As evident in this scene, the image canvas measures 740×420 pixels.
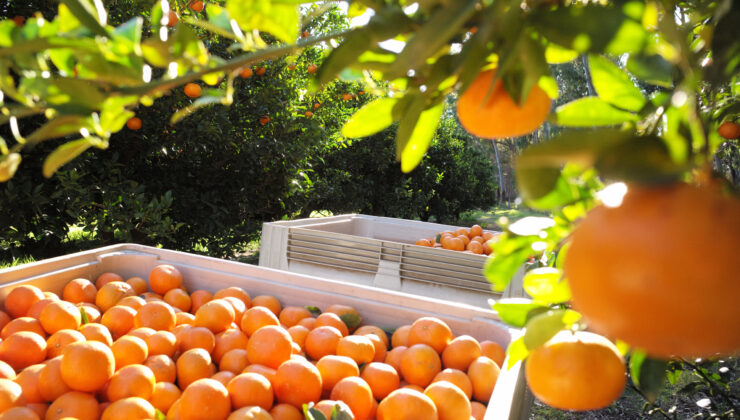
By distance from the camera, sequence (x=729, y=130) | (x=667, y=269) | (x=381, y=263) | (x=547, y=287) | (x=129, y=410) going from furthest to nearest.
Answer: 1. (x=381, y=263)
2. (x=129, y=410)
3. (x=729, y=130)
4. (x=547, y=287)
5. (x=667, y=269)

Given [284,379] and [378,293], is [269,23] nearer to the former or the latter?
[284,379]

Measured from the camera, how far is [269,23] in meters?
0.34

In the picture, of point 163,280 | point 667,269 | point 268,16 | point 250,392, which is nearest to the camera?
point 667,269

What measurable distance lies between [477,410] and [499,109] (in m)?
1.01

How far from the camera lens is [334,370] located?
1.25 meters

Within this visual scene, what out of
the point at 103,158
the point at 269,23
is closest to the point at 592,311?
the point at 269,23

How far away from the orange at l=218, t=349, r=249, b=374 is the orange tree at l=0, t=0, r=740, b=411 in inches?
40.2

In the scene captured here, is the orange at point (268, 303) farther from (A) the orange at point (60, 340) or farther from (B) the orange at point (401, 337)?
(A) the orange at point (60, 340)

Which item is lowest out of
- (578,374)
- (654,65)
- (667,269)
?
(578,374)

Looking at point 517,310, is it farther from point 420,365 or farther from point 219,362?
point 219,362

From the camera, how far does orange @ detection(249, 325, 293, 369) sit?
4.15 ft

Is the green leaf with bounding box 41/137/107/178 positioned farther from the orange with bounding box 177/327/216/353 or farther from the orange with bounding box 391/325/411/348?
the orange with bounding box 391/325/411/348

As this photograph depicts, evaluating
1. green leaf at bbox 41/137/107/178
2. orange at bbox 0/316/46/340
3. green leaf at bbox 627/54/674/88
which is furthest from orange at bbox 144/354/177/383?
green leaf at bbox 627/54/674/88

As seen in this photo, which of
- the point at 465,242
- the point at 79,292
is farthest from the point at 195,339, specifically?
the point at 465,242
